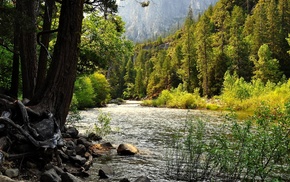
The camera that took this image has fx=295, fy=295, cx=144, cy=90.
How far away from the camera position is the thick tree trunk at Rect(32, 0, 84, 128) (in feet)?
23.6

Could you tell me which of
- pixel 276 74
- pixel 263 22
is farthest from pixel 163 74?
pixel 276 74

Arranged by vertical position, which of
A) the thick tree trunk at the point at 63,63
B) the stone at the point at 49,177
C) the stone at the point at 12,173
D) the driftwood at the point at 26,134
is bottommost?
the stone at the point at 49,177

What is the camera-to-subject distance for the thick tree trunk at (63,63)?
23.6 feet

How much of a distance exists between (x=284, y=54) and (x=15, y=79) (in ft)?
201

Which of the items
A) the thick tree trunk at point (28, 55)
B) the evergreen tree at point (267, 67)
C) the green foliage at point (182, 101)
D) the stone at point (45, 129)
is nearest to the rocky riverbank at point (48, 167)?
the stone at point (45, 129)

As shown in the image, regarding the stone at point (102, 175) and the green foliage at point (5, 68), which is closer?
the stone at point (102, 175)

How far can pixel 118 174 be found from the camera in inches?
340

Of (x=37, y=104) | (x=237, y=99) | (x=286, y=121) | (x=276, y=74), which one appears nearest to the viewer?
(x=286, y=121)

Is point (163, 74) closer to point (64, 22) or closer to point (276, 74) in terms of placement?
point (276, 74)

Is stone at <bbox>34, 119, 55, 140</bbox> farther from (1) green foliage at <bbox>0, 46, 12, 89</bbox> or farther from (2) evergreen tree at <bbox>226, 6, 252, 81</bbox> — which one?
(2) evergreen tree at <bbox>226, 6, 252, 81</bbox>

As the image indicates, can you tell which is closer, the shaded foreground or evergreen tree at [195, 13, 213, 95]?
the shaded foreground

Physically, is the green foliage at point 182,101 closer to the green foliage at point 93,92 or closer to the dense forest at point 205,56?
the dense forest at point 205,56

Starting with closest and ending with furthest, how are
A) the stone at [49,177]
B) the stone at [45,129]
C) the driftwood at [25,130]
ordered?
1. the stone at [49,177]
2. the driftwood at [25,130]
3. the stone at [45,129]

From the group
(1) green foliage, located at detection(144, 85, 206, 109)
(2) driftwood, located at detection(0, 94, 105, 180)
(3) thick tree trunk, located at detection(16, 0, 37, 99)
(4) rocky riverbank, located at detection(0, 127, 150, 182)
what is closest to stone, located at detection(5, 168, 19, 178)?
(4) rocky riverbank, located at detection(0, 127, 150, 182)
